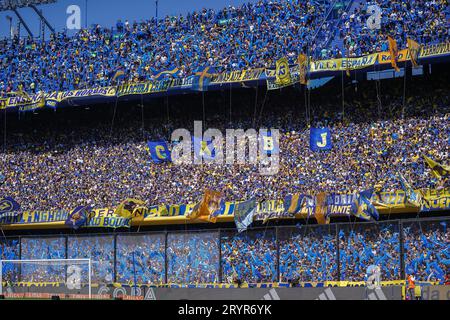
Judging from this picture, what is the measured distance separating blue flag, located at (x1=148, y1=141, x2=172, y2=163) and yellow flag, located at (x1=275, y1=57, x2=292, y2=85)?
8.18 metres

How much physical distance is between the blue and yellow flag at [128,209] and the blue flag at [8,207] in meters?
7.68

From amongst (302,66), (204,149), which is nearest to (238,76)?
(302,66)

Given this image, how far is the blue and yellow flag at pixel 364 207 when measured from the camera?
3126 cm

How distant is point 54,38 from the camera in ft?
170

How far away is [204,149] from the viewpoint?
4062 centimetres

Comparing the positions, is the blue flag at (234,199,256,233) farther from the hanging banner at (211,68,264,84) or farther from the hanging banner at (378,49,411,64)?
the hanging banner at (378,49,411,64)

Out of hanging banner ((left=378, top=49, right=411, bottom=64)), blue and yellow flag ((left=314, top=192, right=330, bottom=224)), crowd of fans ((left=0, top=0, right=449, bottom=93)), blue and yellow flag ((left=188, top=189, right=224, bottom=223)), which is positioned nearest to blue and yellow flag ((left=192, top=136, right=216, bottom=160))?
crowd of fans ((left=0, top=0, right=449, bottom=93))

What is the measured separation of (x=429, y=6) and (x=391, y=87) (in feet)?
15.2

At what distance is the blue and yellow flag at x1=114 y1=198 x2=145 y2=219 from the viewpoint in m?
37.7

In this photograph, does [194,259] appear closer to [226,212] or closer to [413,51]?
[226,212]

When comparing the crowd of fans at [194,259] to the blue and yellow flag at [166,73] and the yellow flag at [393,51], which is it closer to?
the blue and yellow flag at [166,73]

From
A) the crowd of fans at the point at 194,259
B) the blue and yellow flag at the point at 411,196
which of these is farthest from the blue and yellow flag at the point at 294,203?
the blue and yellow flag at the point at 411,196

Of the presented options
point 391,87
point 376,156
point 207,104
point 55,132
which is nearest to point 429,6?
point 391,87

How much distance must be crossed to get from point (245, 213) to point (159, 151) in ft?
31.5
